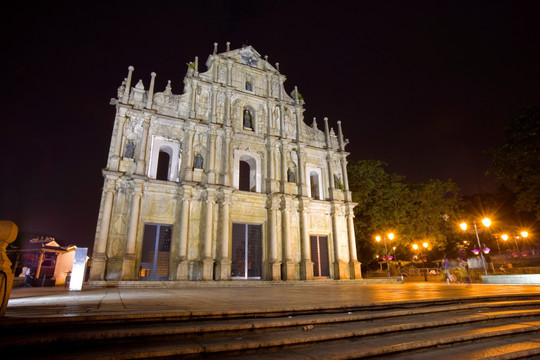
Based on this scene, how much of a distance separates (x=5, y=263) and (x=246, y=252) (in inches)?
630

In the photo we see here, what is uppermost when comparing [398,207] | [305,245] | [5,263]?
[398,207]

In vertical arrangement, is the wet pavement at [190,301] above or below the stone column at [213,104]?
below

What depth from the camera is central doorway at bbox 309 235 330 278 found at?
68.8 feet

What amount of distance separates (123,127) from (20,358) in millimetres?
16914

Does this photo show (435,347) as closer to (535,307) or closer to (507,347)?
(507,347)

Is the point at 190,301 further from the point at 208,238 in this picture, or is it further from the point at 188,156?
the point at 188,156

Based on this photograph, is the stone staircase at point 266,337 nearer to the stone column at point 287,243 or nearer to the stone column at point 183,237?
the stone column at point 183,237

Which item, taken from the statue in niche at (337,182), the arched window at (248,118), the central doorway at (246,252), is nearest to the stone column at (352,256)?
the statue in niche at (337,182)

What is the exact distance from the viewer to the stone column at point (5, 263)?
3.61 meters

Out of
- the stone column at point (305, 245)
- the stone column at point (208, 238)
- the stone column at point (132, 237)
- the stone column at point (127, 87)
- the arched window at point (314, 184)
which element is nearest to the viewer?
the stone column at point (132, 237)

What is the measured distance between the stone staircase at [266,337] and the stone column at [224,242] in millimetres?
12604

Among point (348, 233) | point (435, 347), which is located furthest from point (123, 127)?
point (435, 347)

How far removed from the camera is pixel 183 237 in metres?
16.8

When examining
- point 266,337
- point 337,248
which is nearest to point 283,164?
point 337,248
